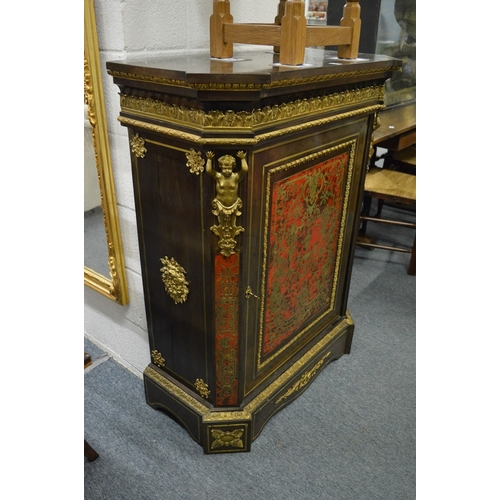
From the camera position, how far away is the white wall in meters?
1.27

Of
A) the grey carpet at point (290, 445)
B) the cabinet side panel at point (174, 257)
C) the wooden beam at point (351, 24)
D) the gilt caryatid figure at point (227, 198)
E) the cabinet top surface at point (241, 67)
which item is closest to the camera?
the cabinet top surface at point (241, 67)

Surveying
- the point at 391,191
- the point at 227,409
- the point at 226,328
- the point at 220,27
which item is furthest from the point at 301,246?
the point at 391,191

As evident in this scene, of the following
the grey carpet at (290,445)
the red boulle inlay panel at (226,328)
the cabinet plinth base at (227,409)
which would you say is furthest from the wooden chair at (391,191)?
the red boulle inlay panel at (226,328)

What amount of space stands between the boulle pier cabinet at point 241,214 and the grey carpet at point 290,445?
0.26 ft

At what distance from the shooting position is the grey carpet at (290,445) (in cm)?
150

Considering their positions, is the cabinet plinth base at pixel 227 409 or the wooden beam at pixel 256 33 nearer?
the wooden beam at pixel 256 33

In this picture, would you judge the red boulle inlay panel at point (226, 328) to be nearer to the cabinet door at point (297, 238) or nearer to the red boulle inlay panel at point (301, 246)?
the cabinet door at point (297, 238)

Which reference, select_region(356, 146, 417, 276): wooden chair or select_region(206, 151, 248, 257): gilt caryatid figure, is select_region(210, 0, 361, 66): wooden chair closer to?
select_region(206, 151, 248, 257): gilt caryatid figure

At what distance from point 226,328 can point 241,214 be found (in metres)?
0.40

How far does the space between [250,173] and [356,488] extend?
1156 mm

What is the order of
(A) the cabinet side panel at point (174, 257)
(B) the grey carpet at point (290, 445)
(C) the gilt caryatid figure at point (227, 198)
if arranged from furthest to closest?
(B) the grey carpet at point (290, 445)
(A) the cabinet side panel at point (174, 257)
(C) the gilt caryatid figure at point (227, 198)

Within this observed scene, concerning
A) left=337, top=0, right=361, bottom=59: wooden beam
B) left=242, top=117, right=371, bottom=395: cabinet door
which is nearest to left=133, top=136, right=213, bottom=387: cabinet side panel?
left=242, top=117, right=371, bottom=395: cabinet door

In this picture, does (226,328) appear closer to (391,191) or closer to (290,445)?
(290,445)

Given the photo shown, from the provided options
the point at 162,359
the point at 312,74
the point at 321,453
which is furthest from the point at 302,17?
the point at 321,453
